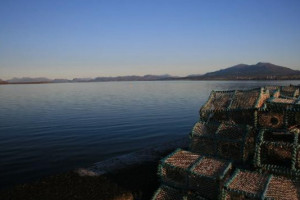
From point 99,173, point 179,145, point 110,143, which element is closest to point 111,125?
point 110,143

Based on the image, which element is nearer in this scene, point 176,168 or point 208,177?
point 208,177

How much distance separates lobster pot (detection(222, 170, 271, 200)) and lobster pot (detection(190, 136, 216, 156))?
1.63 meters

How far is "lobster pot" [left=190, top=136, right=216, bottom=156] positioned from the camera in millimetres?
7043

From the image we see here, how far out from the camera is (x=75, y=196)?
671cm

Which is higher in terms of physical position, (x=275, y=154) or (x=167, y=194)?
(x=275, y=154)

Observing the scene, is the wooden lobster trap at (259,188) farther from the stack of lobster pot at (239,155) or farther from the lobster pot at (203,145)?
the lobster pot at (203,145)

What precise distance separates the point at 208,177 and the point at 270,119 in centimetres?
279

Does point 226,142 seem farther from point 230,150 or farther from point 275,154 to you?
point 275,154

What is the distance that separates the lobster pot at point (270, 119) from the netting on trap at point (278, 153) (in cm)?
19

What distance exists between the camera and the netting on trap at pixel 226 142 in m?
6.50

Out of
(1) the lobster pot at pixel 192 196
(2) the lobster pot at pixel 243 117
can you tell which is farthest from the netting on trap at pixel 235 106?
(1) the lobster pot at pixel 192 196

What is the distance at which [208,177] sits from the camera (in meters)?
5.38

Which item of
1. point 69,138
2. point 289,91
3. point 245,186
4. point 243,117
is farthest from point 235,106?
point 69,138

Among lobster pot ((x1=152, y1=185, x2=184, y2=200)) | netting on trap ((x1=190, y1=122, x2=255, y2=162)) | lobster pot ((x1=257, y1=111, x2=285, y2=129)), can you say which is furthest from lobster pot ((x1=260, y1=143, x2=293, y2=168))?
lobster pot ((x1=152, y1=185, x2=184, y2=200))
